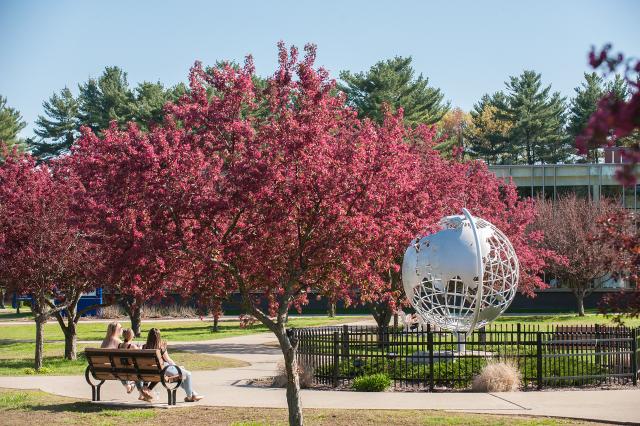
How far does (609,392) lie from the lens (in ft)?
52.7

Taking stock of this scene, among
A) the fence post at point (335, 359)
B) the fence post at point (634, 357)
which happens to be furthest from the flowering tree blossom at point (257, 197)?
the fence post at point (634, 357)

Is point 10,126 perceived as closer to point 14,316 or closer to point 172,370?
point 14,316

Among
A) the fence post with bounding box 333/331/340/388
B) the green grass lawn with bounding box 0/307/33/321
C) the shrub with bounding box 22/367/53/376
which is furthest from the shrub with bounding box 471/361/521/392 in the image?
the green grass lawn with bounding box 0/307/33/321

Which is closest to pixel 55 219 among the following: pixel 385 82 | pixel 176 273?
pixel 176 273

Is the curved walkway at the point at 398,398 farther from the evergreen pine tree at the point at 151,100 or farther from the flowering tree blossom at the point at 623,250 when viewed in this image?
the evergreen pine tree at the point at 151,100

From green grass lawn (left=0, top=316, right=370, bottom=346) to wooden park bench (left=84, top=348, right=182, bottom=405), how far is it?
1691 cm

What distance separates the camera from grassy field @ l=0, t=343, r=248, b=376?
71.3 feet

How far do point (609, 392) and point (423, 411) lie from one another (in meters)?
4.03

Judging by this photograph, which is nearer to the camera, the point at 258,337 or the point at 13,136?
the point at 258,337

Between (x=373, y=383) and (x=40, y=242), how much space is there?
29.5ft

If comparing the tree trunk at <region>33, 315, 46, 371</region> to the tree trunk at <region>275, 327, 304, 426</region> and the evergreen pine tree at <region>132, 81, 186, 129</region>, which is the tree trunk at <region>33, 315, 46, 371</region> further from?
the evergreen pine tree at <region>132, 81, 186, 129</region>

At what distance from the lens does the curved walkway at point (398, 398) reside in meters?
14.0

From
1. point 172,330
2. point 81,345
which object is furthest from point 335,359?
point 172,330

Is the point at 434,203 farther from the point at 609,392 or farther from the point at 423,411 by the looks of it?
the point at 423,411
